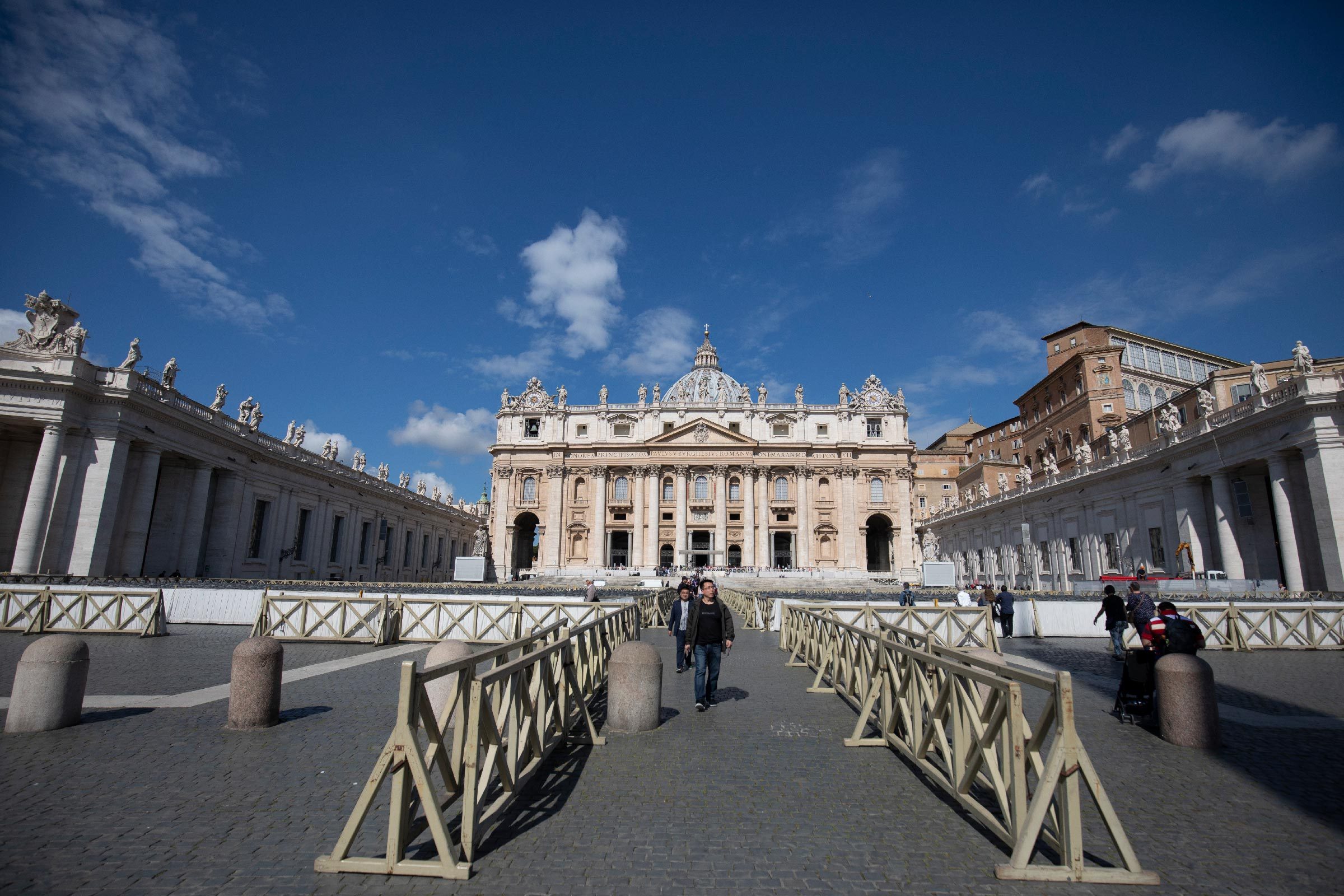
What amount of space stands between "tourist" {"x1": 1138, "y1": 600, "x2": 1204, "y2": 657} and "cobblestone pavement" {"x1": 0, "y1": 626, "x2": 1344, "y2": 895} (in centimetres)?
105

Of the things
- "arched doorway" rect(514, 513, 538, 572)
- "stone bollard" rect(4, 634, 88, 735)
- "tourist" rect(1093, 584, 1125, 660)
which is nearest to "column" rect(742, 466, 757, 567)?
"arched doorway" rect(514, 513, 538, 572)

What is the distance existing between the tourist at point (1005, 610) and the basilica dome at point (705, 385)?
62653 millimetres

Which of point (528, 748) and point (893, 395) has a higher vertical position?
point (893, 395)

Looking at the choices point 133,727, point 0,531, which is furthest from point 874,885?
point 0,531

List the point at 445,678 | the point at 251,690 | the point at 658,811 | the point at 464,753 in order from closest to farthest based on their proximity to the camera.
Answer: the point at 464,753, the point at 658,811, the point at 251,690, the point at 445,678

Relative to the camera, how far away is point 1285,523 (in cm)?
2359

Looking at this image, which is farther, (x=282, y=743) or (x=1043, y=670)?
(x=1043, y=670)

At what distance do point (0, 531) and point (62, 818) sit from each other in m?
31.7

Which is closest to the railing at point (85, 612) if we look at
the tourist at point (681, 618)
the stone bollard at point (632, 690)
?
the tourist at point (681, 618)

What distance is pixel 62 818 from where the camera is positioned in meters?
4.66

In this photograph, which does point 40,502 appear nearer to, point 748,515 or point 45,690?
point 45,690

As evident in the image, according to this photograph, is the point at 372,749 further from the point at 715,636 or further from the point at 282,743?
the point at 715,636

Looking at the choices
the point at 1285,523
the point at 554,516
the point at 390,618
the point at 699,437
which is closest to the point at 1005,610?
the point at 1285,523

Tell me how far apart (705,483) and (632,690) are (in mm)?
56434
